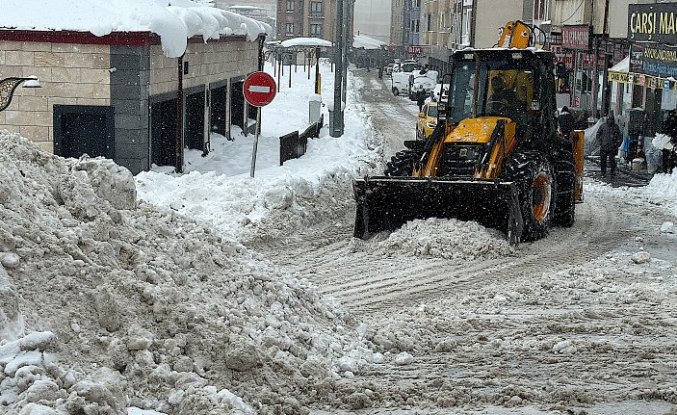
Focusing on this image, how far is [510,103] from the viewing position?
15297mm

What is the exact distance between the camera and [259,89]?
17719mm

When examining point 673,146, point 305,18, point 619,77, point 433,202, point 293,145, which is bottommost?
point 293,145

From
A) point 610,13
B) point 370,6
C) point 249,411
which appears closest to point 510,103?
point 249,411

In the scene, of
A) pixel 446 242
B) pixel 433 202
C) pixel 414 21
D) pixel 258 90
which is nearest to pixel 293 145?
pixel 258 90

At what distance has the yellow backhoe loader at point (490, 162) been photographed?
13.5m

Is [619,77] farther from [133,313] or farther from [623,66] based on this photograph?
[133,313]

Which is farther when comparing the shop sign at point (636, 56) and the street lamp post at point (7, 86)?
the shop sign at point (636, 56)

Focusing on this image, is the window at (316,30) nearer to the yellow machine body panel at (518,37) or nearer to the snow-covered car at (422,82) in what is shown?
the snow-covered car at (422,82)

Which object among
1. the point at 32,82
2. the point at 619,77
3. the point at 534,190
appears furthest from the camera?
the point at 619,77

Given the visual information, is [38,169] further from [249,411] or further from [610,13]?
[610,13]

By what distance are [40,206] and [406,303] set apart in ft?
13.2

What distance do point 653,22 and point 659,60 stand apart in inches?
38.2

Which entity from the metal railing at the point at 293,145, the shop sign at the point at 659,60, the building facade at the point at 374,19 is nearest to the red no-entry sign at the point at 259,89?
the metal railing at the point at 293,145

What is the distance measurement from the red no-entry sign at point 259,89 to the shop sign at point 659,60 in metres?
9.35
